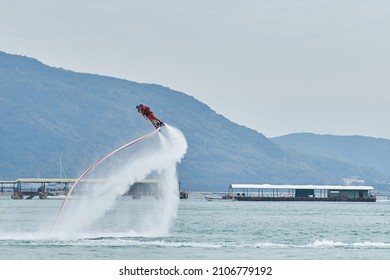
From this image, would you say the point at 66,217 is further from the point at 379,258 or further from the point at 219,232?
the point at 379,258

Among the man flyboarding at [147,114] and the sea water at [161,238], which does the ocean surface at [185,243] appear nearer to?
the sea water at [161,238]

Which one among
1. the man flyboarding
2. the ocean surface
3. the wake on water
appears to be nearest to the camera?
the ocean surface

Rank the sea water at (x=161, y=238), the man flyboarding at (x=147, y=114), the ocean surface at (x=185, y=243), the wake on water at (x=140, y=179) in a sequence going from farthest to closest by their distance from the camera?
the wake on water at (x=140, y=179), the man flyboarding at (x=147, y=114), the sea water at (x=161, y=238), the ocean surface at (x=185, y=243)

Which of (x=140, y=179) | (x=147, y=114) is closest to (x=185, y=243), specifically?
(x=140, y=179)

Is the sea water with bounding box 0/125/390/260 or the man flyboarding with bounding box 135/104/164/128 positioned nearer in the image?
the sea water with bounding box 0/125/390/260

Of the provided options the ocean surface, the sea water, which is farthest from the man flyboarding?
the ocean surface

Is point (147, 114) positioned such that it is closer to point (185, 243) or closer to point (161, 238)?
point (185, 243)

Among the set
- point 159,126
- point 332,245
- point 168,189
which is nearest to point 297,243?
point 332,245

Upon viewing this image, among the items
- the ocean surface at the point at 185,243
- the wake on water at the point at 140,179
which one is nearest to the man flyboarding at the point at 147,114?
the wake on water at the point at 140,179

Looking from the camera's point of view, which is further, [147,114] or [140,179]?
[140,179]

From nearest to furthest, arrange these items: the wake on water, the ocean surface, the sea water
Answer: the ocean surface
the sea water
the wake on water

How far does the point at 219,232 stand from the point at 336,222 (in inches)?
1663

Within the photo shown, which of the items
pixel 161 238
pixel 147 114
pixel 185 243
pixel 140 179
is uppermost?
pixel 147 114

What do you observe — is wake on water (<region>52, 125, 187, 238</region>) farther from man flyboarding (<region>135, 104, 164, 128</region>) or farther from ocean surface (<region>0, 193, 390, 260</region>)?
man flyboarding (<region>135, 104, 164, 128</region>)
